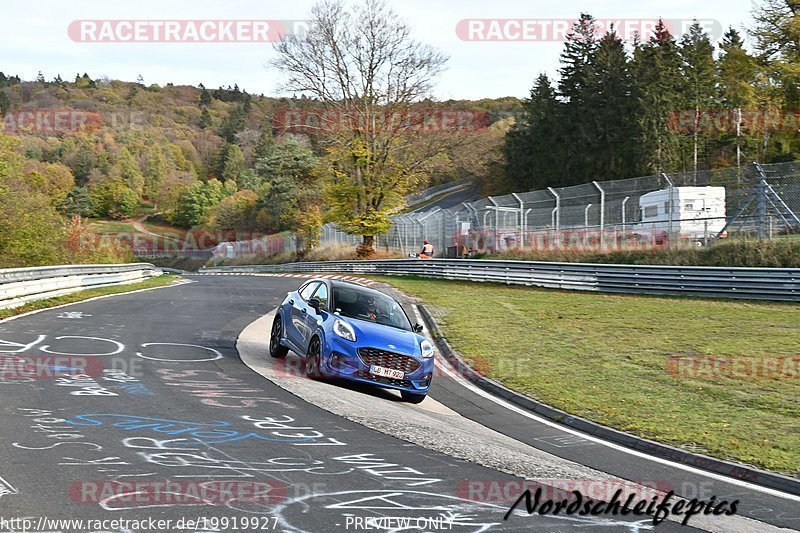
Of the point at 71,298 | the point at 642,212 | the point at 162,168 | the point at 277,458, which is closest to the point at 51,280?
the point at 71,298

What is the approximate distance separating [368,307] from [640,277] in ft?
47.3

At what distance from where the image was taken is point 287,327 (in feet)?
44.6

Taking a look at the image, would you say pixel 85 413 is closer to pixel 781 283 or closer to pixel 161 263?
pixel 781 283

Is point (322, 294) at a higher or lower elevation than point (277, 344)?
higher

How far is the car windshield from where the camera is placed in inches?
487

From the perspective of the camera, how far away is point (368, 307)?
12.6m

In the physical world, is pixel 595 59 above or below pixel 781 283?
above

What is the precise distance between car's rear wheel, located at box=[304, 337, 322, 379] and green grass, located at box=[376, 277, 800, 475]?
125 inches

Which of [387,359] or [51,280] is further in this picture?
[51,280]

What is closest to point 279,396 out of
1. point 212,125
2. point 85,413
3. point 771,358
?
point 85,413

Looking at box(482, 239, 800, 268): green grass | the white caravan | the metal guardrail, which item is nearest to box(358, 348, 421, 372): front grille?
the metal guardrail

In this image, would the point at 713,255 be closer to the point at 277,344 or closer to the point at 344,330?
the point at 277,344

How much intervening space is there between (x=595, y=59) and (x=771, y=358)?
5942cm

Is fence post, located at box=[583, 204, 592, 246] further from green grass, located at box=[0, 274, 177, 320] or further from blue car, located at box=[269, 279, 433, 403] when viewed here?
blue car, located at box=[269, 279, 433, 403]
